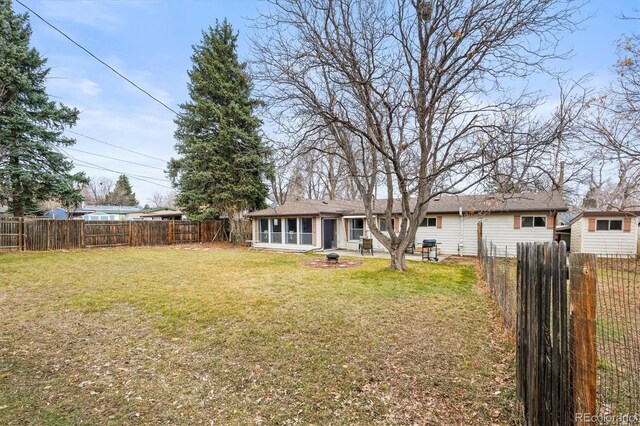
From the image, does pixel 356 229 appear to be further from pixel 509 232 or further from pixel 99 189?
pixel 99 189

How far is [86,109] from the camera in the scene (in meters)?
16.8

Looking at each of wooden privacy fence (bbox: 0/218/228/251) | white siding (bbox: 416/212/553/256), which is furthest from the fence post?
wooden privacy fence (bbox: 0/218/228/251)

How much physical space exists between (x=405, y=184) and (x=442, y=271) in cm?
367

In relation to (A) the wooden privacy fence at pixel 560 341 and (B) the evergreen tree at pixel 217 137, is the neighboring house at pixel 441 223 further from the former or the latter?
(A) the wooden privacy fence at pixel 560 341

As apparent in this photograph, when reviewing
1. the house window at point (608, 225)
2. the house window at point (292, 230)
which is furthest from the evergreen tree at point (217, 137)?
the house window at point (608, 225)

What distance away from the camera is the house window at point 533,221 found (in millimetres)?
14607

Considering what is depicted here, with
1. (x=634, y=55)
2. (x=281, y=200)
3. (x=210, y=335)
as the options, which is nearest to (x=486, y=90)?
(x=634, y=55)

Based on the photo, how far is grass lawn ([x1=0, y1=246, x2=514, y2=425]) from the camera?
3.03 metres

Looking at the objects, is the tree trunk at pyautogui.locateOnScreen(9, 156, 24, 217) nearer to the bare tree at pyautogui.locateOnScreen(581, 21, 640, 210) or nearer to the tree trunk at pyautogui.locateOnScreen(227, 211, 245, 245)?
the tree trunk at pyautogui.locateOnScreen(227, 211, 245, 245)

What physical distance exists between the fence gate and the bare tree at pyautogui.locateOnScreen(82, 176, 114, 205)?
45.7 meters

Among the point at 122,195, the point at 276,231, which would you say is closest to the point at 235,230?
the point at 276,231

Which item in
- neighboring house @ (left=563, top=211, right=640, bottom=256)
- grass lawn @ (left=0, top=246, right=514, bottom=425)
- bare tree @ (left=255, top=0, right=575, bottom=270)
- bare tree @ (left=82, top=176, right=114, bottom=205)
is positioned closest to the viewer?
grass lawn @ (left=0, top=246, right=514, bottom=425)

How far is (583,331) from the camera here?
6.63 ft

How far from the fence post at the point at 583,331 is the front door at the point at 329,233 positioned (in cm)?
1621
